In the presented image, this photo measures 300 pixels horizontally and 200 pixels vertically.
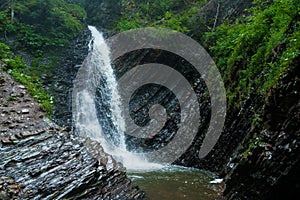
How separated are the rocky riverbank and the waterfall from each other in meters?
3.80

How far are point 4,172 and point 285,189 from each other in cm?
527

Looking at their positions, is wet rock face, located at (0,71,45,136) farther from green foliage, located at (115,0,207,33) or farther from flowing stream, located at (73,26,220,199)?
green foliage, located at (115,0,207,33)

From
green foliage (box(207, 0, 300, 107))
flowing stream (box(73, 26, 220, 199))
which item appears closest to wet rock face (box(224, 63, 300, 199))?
green foliage (box(207, 0, 300, 107))

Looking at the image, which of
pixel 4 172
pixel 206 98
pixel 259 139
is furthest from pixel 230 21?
pixel 4 172

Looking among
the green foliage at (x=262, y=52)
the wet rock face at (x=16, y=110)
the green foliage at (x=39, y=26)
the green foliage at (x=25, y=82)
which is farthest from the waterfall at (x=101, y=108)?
the green foliage at (x=262, y=52)

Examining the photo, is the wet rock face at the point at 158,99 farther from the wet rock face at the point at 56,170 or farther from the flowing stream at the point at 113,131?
the wet rock face at the point at 56,170

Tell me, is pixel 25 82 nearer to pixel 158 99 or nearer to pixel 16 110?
pixel 16 110

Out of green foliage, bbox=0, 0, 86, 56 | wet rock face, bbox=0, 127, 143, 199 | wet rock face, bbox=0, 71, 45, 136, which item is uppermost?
green foliage, bbox=0, 0, 86, 56

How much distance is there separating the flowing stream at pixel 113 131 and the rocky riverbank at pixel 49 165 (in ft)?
4.18

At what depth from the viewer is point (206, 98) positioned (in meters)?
10.1

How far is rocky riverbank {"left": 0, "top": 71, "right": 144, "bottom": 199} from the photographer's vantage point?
5.06 meters

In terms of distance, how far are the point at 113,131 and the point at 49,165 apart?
6979 millimetres

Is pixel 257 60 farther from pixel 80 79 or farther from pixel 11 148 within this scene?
pixel 80 79

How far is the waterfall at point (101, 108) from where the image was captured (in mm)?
11930
